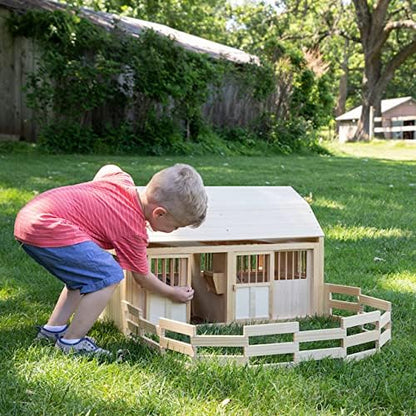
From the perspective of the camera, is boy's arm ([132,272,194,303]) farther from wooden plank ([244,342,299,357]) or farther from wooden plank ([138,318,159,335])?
wooden plank ([244,342,299,357])

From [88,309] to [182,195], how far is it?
1.85ft

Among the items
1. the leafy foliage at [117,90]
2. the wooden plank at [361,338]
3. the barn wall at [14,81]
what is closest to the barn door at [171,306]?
the wooden plank at [361,338]

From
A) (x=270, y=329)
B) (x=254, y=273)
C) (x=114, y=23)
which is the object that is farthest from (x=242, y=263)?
(x=114, y=23)

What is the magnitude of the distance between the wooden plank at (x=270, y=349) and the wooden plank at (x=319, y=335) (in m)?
A: 0.03

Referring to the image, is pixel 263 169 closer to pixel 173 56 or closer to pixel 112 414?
pixel 173 56

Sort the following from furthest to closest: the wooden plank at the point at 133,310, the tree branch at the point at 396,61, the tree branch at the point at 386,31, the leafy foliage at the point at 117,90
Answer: the tree branch at the point at 396,61
the tree branch at the point at 386,31
the leafy foliage at the point at 117,90
the wooden plank at the point at 133,310

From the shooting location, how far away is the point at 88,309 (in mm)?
2484

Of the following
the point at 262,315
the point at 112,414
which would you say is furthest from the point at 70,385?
the point at 262,315

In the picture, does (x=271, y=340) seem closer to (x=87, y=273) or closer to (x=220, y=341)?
(x=220, y=341)

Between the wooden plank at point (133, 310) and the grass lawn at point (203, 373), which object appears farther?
the wooden plank at point (133, 310)

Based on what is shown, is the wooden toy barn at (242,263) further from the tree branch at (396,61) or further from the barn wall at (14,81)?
the tree branch at (396,61)

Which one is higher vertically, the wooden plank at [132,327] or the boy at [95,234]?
the boy at [95,234]

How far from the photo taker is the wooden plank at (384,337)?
2597 millimetres

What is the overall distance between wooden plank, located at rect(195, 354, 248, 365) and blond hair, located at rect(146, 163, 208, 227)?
54 centimetres
